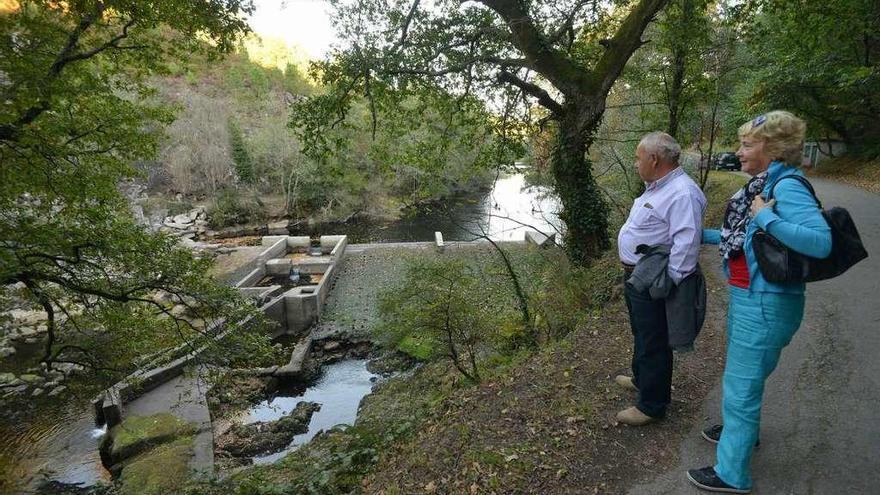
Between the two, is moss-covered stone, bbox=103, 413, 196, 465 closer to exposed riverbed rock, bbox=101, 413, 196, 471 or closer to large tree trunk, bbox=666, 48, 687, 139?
exposed riverbed rock, bbox=101, 413, 196, 471

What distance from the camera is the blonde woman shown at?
201 cm

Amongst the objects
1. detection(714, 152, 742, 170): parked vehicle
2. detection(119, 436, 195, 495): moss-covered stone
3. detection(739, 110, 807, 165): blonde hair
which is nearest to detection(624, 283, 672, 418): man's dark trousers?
detection(739, 110, 807, 165): blonde hair

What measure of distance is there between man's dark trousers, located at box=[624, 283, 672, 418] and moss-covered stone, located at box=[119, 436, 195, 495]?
681 centimetres

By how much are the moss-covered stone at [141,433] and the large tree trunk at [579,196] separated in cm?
890

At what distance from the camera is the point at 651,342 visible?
9.50 feet

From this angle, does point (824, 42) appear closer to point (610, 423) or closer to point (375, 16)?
point (375, 16)

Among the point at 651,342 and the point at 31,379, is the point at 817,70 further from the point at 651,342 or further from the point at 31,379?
the point at 31,379

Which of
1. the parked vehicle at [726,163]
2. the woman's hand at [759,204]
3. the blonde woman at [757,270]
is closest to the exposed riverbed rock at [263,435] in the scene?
the blonde woman at [757,270]

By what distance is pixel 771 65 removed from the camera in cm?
1692

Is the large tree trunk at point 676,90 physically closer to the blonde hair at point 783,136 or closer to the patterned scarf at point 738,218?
the patterned scarf at point 738,218

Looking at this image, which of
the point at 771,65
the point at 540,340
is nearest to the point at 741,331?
the point at 540,340

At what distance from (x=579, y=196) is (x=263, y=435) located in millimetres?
8610

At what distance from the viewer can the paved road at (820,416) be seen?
2578 mm

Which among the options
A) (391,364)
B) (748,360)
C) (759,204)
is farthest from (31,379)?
(759,204)
